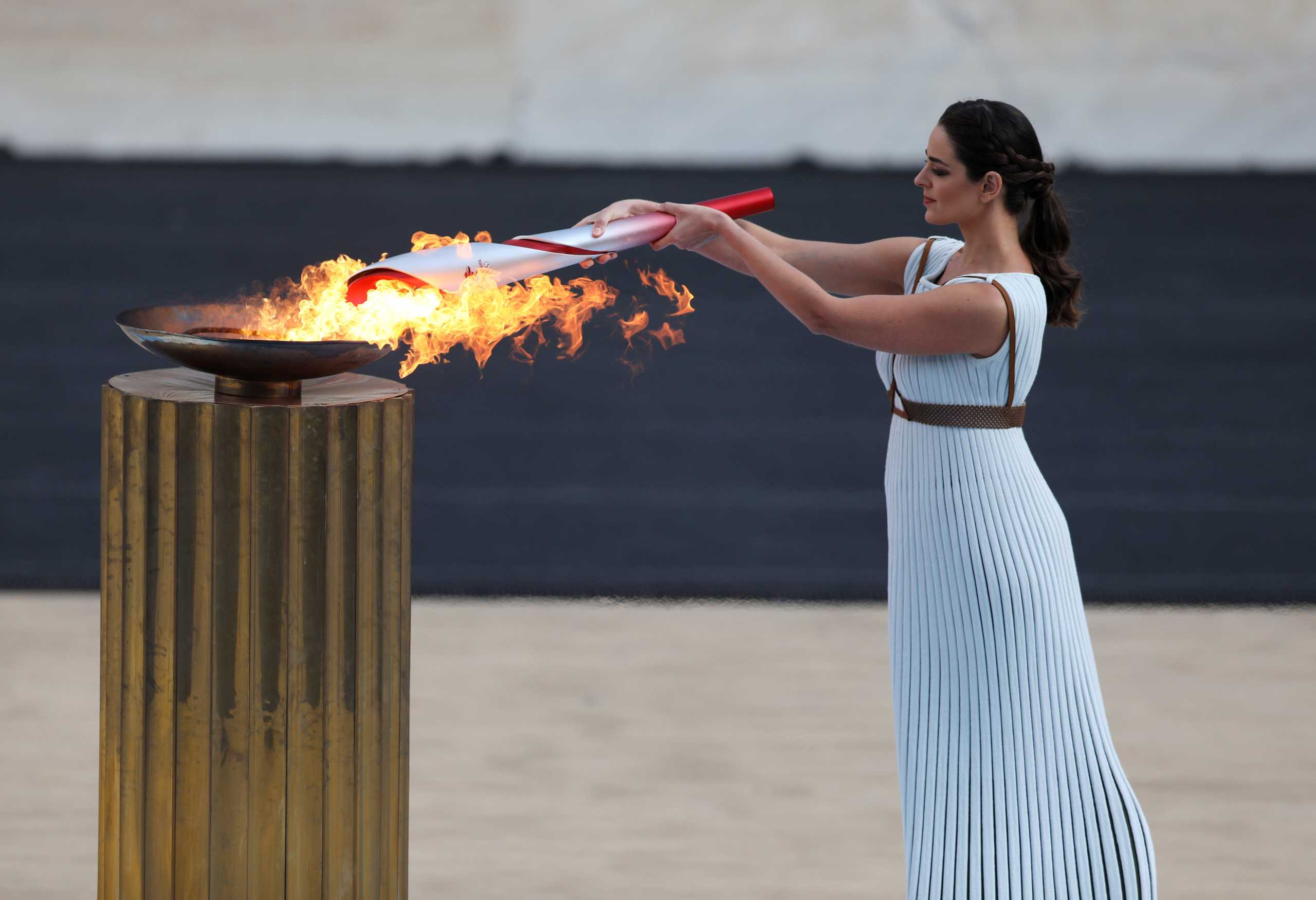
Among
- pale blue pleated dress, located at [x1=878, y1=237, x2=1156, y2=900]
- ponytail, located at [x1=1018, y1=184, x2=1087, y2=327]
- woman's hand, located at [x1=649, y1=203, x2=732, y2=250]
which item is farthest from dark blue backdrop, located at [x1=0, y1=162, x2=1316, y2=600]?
pale blue pleated dress, located at [x1=878, y1=237, x2=1156, y2=900]

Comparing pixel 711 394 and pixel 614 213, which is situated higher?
pixel 614 213

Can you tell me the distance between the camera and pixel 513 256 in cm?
228

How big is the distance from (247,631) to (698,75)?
331 centimetres

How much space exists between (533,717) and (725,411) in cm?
154

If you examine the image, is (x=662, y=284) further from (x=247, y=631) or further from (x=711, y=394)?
(x=247, y=631)

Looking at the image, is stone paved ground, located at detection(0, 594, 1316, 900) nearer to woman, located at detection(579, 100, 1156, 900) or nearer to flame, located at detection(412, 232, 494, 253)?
woman, located at detection(579, 100, 1156, 900)

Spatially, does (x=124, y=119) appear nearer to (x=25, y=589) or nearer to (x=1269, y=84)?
(x=25, y=589)

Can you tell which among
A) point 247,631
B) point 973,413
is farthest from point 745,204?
point 247,631

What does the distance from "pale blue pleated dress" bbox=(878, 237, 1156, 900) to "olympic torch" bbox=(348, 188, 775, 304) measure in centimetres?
48

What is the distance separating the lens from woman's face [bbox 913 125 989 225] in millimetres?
2225

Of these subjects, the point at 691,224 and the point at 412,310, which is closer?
the point at 412,310

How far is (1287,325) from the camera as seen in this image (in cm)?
512

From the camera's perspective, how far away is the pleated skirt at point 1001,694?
2219mm

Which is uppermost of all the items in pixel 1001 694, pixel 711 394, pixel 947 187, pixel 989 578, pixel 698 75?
pixel 698 75
